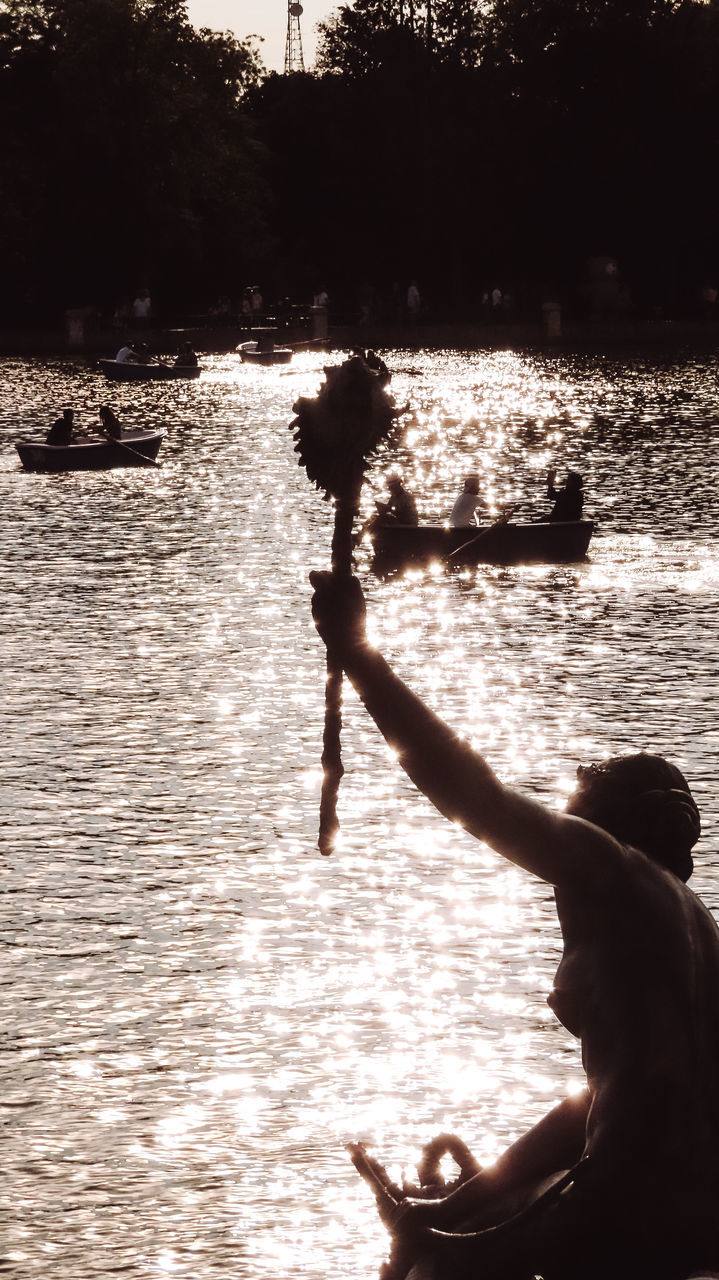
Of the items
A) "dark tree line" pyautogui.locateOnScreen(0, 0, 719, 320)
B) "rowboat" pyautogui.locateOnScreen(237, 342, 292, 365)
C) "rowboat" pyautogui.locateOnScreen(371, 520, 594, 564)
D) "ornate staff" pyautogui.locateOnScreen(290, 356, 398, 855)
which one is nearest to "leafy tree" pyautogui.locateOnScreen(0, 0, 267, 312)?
"dark tree line" pyautogui.locateOnScreen(0, 0, 719, 320)

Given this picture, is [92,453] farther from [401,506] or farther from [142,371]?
[142,371]

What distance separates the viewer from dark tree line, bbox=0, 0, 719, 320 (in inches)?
3580

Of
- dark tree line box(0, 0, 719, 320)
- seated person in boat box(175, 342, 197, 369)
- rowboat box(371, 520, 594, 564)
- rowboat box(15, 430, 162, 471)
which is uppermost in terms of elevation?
dark tree line box(0, 0, 719, 320)

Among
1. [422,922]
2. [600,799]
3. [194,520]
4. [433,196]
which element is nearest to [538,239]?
[433,196]

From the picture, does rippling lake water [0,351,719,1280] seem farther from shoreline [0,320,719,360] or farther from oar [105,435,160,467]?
shoreline [0,320,719,360]

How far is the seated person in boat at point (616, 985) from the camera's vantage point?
4.12m

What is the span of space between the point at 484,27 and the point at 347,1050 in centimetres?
9929

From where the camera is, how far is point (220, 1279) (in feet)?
22.3

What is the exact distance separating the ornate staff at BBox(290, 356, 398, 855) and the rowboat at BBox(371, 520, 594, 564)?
69.3ft

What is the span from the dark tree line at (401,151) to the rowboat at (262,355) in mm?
20283

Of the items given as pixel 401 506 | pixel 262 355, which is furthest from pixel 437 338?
pixel 401 506

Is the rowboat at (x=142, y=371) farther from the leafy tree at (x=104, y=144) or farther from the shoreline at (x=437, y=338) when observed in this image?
the leafy tree at (x=104, y=144)

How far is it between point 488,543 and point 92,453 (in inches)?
552

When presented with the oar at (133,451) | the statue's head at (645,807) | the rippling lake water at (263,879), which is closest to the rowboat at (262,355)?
the oar at (133,451)
